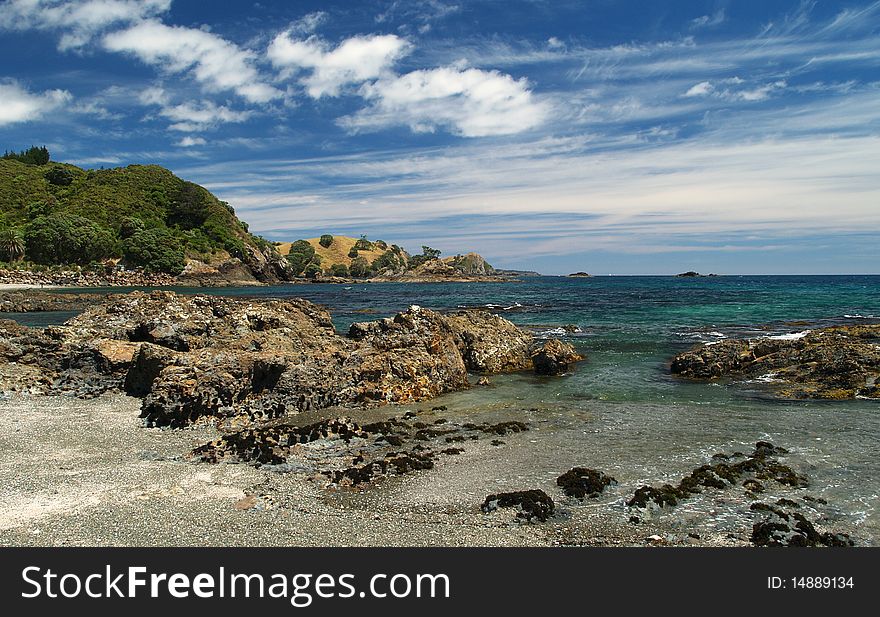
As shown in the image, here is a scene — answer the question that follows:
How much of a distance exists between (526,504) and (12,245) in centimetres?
13719

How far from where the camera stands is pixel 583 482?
12117 millimetres

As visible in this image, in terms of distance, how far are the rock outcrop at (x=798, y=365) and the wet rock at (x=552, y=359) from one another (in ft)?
18.3

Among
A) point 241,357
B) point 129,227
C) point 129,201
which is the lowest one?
point 241,357

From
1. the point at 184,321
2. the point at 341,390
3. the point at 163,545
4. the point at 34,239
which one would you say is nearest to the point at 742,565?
the point at 163,545

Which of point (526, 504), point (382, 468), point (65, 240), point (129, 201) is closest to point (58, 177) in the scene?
point (129, 201)

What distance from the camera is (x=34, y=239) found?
112250 millimetres

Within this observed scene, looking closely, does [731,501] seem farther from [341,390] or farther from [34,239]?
[34,239]

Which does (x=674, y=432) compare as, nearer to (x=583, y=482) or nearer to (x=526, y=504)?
(x=583, y=482)

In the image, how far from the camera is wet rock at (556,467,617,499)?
1173 centimetres

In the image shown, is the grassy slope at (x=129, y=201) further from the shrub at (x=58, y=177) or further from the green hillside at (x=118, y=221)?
the shrub at (x=58, y=177)

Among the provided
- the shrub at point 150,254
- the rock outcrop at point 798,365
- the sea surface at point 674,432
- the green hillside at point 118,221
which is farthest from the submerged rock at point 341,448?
the green hillside at point 118,221

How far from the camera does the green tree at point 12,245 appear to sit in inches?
4301

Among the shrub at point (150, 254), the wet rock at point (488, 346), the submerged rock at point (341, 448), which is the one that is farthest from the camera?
the shrub at point (150, 254)

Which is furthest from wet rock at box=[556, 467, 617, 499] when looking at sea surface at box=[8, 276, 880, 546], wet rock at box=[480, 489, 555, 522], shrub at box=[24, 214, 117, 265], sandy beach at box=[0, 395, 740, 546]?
shrub at box=[24, 214, 117, 265]
